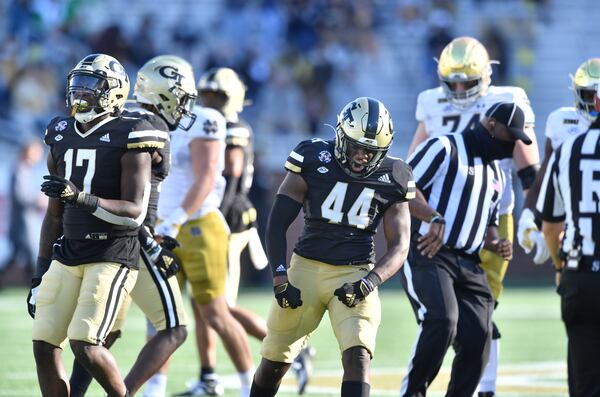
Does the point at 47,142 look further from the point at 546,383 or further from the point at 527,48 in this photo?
the point at 527,48

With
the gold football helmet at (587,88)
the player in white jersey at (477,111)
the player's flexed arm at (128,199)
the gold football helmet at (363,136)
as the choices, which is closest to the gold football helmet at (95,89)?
the player's flexed arm at (128,199)

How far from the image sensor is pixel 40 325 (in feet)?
18.4

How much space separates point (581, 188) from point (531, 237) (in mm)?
1077

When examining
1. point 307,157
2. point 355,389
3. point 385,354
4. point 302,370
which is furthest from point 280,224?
point 385,354

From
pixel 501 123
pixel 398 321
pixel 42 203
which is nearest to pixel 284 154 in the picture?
pixel 42 203

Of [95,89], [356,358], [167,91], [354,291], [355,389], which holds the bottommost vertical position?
[355,389]

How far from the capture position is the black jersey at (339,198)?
5.70 meters

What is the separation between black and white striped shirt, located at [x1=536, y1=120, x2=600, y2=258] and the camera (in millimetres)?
5012

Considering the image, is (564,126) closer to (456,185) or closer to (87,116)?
(456,185)

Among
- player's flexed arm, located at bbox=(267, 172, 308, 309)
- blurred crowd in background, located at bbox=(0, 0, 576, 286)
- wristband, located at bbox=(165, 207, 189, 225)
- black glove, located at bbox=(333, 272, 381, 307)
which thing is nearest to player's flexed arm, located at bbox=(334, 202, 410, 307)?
black glove, located at bbox=(333, 272, 381, 307)

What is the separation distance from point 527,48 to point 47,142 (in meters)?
15.8

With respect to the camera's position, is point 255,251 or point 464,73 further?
point 255,251

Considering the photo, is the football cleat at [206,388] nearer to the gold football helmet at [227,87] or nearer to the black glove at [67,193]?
the gold football helmet at [227,87]

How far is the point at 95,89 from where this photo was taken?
5734 mm
